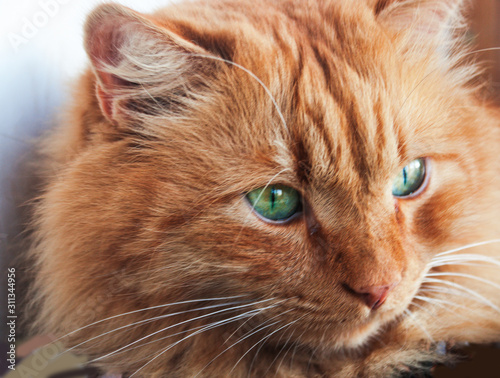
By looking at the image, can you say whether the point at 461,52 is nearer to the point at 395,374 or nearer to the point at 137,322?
the point at 395,374

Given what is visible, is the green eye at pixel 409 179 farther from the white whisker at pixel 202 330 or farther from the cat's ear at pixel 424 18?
the white whisker at pixel 202 330

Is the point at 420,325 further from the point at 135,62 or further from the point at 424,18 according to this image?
the point at 135,62

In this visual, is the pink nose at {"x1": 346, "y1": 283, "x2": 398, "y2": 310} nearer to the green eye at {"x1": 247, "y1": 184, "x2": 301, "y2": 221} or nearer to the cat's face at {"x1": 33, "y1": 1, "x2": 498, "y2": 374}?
the cat's face at {"x1": 33, "y1": 1, "x2": 498, "y2": 374}

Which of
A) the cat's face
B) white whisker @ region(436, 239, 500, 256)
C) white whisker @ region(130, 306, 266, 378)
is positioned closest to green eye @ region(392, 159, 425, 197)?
the cat's face

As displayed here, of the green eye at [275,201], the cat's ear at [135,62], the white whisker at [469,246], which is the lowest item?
the white whisker at [469,246]

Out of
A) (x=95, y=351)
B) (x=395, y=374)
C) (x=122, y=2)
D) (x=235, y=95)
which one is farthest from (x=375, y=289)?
(x=122, y=2)

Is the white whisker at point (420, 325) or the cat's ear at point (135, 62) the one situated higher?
the cat's ear at point (135, 62)

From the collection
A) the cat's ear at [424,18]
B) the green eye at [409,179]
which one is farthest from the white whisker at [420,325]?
the cat's ear at [424,18]
